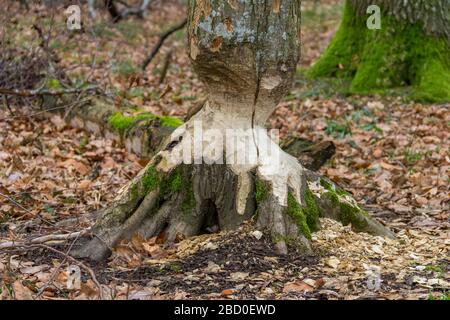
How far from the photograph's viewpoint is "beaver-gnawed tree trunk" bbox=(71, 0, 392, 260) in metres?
4.54

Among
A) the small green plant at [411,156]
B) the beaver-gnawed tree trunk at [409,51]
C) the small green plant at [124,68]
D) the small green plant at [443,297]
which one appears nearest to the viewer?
the small green plant at [443,297]

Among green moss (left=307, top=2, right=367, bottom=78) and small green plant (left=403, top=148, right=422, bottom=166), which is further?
green moss (left=307, top=2, right=367, bottom=78)

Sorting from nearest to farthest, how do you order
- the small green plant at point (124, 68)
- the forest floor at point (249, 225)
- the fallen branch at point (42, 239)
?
the forest floor at point (249, 225) → the fallen branch at point (42, 239) → the small green plant at point (124, 68)

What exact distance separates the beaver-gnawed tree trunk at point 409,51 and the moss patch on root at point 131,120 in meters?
3.61

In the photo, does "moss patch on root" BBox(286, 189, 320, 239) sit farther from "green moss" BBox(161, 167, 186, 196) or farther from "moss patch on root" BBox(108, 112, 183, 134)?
"moss patch on root" BBox(108, 112, 183, 134)

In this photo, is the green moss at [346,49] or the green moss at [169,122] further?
the green moss at [346,49]

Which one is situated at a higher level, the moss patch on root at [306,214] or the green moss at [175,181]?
the green moss at [175,181]

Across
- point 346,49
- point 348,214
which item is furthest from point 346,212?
point 346,49

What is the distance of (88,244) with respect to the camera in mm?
4637

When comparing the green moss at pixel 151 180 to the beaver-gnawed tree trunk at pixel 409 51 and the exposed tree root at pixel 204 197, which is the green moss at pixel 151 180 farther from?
the beaver-gnawed tree trunk at pixel 409 51

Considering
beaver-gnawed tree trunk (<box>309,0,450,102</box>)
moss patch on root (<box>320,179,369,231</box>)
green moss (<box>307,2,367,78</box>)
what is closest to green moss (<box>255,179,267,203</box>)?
moss patch on root (<box>320,179,369,231</box>)

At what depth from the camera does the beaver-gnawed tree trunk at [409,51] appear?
31.6 feet

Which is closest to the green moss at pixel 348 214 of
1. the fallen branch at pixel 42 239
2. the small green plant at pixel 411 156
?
the fallen branch at pixel 42 239

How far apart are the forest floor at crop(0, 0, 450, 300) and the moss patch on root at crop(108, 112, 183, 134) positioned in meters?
0.25
